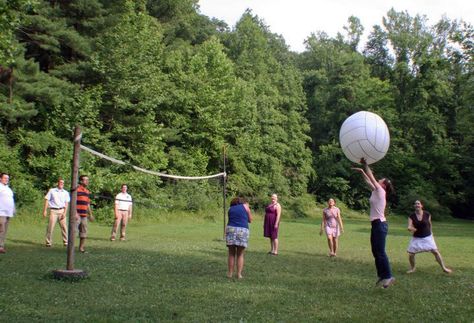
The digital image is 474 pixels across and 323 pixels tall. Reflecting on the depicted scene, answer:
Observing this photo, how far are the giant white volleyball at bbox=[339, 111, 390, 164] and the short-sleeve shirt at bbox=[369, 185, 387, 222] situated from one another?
78cm

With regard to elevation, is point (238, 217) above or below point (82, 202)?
below

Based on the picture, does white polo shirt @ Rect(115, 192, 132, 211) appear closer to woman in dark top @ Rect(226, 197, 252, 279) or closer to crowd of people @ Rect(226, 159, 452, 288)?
crowd of people @ Rect(226, 159, 452, 288)

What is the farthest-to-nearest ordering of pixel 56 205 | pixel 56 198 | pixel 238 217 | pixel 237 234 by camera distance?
pixel 56 198 < pixel 56 205 < pixel 238 217 < pixel 237 234

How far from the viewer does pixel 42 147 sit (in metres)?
28.1

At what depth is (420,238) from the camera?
469 inches

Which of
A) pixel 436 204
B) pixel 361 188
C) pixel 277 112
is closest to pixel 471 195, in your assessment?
pixel 436 204

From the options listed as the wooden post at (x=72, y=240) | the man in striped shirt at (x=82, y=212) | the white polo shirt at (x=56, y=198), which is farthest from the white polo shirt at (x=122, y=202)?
the wooden post at (x=72, y=240)

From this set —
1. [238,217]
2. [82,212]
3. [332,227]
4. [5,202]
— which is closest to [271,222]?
[332,227]

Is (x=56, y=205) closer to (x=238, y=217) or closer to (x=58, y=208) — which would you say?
(x=58, y=208)

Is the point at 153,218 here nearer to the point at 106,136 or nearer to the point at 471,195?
the point at 106,136

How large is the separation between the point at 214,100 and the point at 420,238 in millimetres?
28562

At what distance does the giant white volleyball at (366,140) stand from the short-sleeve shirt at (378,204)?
78 cm

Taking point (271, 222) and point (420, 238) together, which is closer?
point (420, 238)

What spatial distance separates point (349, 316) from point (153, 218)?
74.7ft
